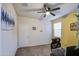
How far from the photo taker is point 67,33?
6.34 ft

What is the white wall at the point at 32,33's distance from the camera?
1.94 metres

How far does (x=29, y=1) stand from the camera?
1.87 metres

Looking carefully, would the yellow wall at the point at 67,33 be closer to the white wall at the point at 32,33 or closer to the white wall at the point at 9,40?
the white wall at the point at 32,33

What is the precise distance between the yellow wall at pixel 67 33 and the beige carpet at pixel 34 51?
271 mm

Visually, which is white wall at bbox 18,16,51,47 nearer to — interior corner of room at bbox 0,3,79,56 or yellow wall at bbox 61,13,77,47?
interior corner of room at bbox 0,3,79,56

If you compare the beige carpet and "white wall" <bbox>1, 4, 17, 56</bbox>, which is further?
the beige carpet

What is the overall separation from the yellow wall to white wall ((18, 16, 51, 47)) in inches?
8.7

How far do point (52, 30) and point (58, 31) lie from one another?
0.32ft

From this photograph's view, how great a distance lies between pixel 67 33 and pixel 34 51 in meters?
0.59

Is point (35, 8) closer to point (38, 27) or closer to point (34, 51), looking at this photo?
point (38, 27)

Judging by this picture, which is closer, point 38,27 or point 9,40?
point 9,40

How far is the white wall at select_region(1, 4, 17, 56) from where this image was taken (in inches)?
68.3

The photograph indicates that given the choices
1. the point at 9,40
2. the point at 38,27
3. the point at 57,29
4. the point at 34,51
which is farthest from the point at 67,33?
the point at 9,40

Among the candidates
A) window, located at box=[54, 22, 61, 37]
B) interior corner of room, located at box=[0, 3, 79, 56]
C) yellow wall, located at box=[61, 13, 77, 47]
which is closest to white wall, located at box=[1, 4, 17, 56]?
interior corner of room, located at box=[0, 3, 79, 56]
